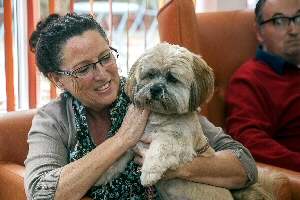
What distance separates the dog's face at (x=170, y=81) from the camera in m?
1.38

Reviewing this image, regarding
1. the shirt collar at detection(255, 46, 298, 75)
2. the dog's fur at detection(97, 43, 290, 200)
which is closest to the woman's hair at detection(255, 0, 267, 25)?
the shirt collar at detection(255, 46, 298, 75)

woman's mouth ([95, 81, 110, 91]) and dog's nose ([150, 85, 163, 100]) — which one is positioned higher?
dog's nose ([150, 85, 163, 100])

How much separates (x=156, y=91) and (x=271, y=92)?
1.03m

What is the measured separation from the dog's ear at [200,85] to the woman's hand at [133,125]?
18 cm

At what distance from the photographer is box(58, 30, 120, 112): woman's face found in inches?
59.5

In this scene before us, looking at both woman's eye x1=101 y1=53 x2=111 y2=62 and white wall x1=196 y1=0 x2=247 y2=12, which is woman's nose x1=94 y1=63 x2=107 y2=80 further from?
white wall x1=196 y1=0 x2=247 y2=12

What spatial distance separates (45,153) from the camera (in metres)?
1.42

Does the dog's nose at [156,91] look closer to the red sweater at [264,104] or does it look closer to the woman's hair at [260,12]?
the red sweater at [264,104]

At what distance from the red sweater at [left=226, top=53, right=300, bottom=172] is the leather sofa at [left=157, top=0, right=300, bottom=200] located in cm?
10

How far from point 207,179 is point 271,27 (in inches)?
46.8

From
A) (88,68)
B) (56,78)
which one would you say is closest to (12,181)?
(56,78)

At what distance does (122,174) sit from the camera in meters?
1.49

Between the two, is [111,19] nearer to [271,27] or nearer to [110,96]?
[271,27]

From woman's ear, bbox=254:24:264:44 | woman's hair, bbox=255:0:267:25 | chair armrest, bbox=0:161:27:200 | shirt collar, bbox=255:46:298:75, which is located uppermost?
woman's hair, bbox=255:0:267:25
